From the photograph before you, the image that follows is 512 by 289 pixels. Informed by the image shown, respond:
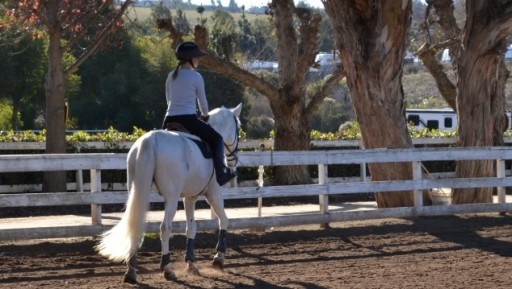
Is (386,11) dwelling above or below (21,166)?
above

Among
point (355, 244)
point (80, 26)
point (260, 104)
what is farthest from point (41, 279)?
point (260, 104)

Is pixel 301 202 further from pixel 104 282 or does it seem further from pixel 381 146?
pixel 104 282

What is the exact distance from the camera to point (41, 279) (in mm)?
11008

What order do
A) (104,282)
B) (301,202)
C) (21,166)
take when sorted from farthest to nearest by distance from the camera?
(301,202) < (21,166) < (104,282)

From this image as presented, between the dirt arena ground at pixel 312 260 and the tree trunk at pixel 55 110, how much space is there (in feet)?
25.3

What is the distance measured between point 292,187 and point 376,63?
3.21 metres

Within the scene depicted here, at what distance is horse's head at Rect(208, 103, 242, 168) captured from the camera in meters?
12.0

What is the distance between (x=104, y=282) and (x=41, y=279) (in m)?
0.84

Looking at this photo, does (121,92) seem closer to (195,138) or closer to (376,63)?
(376,63)

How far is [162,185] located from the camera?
35.2 feet

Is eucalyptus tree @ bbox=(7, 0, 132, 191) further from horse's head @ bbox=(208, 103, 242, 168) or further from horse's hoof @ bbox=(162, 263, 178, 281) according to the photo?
horse's hoof @ bbox=(162, 263, 178, 281)

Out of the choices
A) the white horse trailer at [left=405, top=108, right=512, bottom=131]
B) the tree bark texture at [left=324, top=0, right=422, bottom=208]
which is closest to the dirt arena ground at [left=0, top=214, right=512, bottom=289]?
the tree bark texture at [left=324, top=0, right=422, bottom=208]

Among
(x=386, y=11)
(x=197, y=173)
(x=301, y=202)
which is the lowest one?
(x=301, y=202)

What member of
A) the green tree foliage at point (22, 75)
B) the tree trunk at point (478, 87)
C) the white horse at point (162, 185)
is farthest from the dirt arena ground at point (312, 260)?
the green tree foliage at point (22, 75)
